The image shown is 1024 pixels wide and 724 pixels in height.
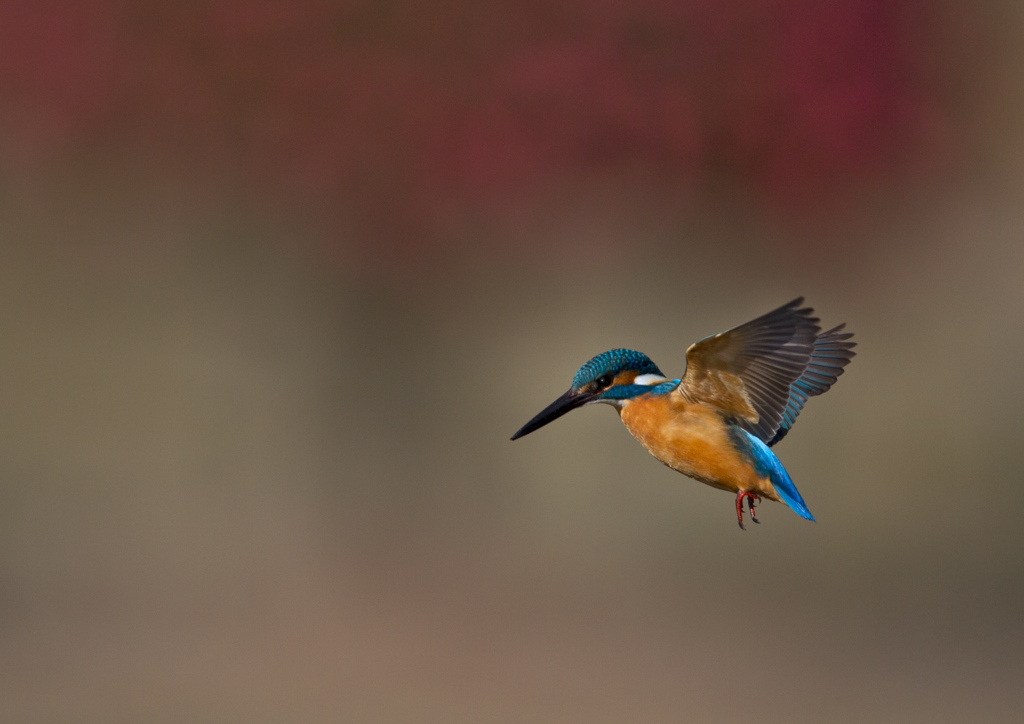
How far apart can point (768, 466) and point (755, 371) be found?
0.19ft

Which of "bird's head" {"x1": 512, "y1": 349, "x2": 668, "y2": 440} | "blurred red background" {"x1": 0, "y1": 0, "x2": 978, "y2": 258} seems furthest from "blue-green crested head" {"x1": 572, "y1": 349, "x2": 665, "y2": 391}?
"blurred red background" {"x1": 0, "y1": 0, "x2": 978, "y2": 258}

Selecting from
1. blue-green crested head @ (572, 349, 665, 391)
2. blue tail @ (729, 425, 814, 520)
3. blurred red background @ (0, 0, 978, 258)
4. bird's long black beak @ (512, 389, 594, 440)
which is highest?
blurred red background @ (0, 0, 978, 258)

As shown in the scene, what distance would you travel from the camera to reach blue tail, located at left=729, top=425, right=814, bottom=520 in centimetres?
56

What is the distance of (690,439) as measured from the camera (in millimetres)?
544

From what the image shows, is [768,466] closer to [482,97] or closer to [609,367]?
[609,367]

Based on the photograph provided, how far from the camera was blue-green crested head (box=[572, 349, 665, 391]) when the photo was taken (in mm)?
539

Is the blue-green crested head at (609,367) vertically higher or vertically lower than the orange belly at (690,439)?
higher

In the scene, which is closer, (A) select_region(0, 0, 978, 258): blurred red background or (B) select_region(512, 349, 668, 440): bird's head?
(B) select_region(512, 349, 668, 440): bird's head

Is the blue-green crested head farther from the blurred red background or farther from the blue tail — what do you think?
the blurred red background

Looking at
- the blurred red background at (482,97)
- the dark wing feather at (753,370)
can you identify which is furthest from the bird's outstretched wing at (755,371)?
the blurred red background at (482,97)

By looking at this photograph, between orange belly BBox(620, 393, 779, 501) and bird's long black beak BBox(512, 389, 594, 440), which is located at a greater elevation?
bird's long black beak BBox(512, 389, 594, 440)

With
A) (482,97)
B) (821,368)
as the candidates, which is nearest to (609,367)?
(821,368)

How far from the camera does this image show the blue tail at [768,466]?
56 centimetres

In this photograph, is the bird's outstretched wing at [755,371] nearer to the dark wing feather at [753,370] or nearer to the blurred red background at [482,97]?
the dark wing feather at [753,370]
